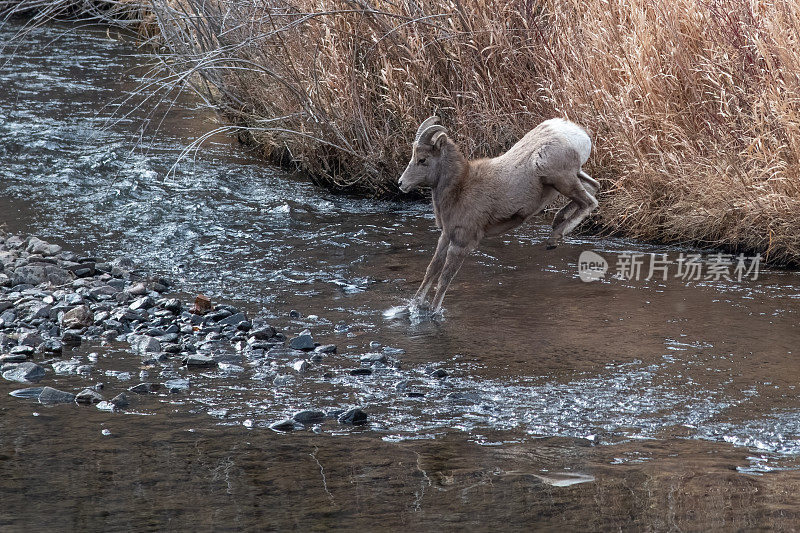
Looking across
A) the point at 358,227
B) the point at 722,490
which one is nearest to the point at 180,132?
the point at 358,227

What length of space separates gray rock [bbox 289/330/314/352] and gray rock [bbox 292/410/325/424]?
1262 mm

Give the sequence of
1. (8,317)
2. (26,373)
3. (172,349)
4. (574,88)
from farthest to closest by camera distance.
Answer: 1. (574,88)
2. (8,317)
3. (172,349)
4. (26,373)

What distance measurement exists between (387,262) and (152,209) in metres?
3.18

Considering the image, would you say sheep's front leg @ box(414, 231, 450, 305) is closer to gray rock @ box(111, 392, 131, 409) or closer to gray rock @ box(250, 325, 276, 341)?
gray rock @ box(250, 325, 276, 341)

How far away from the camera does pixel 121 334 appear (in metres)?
7.17

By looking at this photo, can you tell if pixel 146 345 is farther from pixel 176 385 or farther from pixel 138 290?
pixel 138 290

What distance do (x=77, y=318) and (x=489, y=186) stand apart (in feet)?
11.2

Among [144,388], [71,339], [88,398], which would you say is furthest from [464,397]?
[71,339]

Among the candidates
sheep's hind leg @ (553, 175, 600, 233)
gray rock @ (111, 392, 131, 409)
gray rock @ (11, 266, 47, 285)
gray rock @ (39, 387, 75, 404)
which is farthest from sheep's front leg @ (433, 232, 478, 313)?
gray rock @ (11, 266, 47, 285)

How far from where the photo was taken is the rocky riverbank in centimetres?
605

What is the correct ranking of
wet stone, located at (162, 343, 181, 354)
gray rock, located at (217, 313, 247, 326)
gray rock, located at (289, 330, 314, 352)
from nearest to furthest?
1. wet stone, located at (162, 343, 181, 354)
2. gray rock, located at (289, 330, 314, 352)
3. gray rock, located at (217, 313, 247, 326)

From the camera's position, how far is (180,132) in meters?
14.0

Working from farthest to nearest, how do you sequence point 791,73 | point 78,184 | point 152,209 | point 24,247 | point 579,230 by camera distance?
point 78,184
point 152,209
point 579,230
point 24,247
point 791,73

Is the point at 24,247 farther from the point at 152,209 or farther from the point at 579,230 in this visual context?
the point at 579,230
